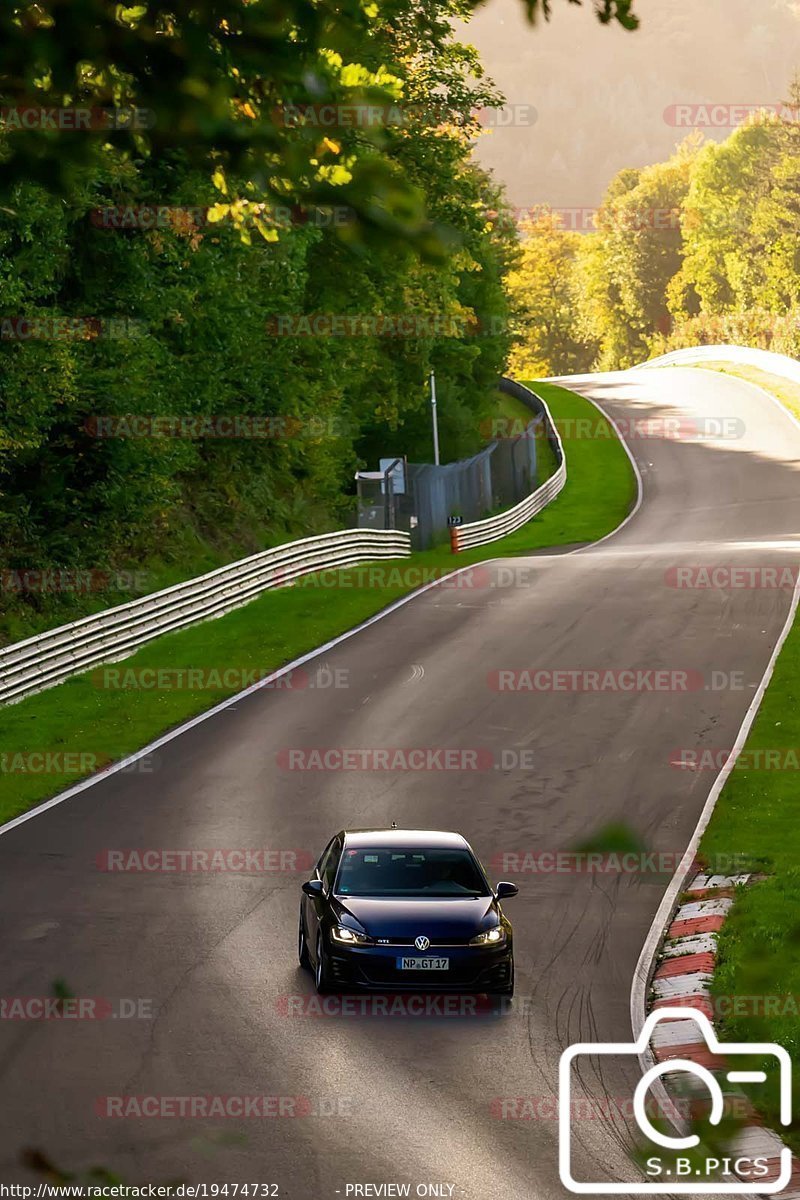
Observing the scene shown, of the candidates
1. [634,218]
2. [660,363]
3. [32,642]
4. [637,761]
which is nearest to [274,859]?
[637,761]

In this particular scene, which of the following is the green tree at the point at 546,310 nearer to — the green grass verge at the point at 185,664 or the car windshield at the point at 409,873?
the green grass verge at the point at 185,664

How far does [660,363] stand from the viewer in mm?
125188

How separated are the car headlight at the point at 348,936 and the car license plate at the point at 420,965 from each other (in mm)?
331

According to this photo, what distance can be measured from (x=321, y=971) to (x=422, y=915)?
1051 millimetres

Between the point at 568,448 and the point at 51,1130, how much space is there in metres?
71.9

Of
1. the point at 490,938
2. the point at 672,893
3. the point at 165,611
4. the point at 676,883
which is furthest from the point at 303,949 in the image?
the point at 165,611

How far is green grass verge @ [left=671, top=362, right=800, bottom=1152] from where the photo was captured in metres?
12.5

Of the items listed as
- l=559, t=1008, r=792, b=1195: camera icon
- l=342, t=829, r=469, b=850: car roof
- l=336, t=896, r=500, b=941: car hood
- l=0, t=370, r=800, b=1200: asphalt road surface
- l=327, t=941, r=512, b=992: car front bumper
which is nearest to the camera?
l=559, t=1008, r=792, b=1195: camera icon

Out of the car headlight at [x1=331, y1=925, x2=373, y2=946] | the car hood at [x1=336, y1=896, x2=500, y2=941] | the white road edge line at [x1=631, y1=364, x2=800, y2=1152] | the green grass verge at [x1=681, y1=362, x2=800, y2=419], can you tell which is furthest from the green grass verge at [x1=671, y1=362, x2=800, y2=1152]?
the green grass verge at [x1=681, y1=362, x2=800, y2=419]

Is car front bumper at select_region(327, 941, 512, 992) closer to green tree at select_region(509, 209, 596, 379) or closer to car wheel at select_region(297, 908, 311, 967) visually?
car wheel at select_region(297, 908, 311, 967)

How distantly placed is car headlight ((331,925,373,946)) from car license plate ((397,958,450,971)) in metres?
0.33

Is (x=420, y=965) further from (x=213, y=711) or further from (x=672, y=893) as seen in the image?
(x=213, y=711)

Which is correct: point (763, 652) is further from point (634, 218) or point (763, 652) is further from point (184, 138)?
point (634, 218)

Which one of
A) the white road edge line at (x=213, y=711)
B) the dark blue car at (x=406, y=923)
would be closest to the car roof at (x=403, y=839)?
the dark blue car at (x=406, y=923)
